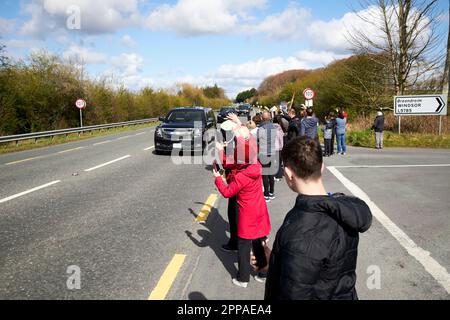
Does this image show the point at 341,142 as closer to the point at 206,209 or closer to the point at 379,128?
the point at 379,128

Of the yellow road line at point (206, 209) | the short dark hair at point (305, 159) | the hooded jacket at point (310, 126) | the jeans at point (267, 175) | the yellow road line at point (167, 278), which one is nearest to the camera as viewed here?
the short dark hair at point (305, 159)

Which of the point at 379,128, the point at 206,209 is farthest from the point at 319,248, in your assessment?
the point at 379,128

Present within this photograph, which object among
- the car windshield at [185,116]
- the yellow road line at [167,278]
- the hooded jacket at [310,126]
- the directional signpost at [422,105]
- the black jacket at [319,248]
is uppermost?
the directional signpost at [422,105]

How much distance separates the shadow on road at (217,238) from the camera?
4.21m

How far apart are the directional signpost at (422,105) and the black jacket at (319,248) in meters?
17.8

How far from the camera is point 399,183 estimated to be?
843 cm

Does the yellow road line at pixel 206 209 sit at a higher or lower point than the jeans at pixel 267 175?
lower

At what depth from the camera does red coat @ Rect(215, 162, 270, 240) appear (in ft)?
12.1

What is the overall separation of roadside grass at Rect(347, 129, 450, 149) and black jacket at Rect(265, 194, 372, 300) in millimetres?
15817

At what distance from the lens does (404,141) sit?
16578mm

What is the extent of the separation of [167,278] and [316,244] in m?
2.50

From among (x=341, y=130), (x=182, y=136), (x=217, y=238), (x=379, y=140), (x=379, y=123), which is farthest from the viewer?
(x=379, y=140)

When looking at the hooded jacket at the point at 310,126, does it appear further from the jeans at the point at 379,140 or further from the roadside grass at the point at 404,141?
the roadside grass at the point at 404,141

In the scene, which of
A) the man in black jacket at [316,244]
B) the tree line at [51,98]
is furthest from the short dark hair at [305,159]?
the tree line at [51,98]
